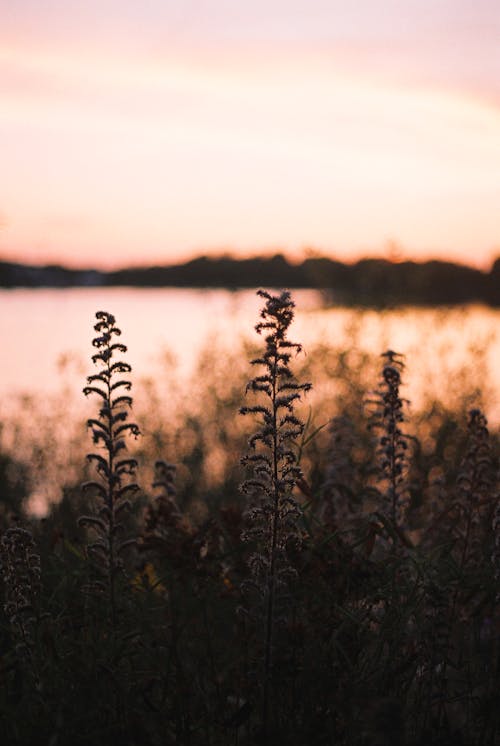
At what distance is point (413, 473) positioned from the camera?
39.2 feet

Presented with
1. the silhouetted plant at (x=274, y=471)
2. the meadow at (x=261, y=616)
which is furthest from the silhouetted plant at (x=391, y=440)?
the silhouetted plant at (x=274, y=471)

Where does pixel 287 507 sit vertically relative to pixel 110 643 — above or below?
above

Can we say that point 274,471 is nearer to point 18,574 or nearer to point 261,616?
point 261,616

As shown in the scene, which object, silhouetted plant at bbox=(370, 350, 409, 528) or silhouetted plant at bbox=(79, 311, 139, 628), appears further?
silhouetted plant at bbox=(370, 350, 409, 528)

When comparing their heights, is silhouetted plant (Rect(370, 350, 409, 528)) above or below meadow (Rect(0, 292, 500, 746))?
above

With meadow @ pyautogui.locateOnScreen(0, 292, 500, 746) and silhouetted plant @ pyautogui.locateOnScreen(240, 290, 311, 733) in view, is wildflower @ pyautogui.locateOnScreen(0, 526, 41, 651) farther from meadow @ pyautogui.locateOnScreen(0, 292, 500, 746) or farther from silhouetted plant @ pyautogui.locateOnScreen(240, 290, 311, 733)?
silhouetted plant @ pyautogui.locateOnScreen(240, 290, 311, 733)

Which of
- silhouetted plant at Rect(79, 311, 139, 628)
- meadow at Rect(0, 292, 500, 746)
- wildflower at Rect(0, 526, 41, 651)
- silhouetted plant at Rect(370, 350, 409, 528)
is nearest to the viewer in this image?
meadow at Rect(0, 292, 500, 746)

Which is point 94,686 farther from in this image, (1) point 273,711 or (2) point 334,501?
(2) point 334,501

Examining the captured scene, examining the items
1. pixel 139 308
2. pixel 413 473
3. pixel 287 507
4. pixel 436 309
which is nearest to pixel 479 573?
pixel 287 507

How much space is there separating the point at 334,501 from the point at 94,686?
296 centimetres

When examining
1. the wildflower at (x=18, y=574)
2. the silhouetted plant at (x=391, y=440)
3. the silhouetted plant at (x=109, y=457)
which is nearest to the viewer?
the wildflower at (x=18, y=574)

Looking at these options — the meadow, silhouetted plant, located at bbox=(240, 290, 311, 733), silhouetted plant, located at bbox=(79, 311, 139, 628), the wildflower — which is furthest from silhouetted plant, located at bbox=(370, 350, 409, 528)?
the wildflower

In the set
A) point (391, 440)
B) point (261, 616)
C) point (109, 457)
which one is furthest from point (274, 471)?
point (391, 440)

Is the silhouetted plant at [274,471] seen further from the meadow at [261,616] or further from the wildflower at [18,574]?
the wildflower at [18,574]
